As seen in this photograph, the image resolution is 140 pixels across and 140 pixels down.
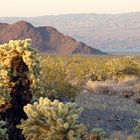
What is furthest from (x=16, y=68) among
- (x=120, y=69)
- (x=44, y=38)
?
(x=44, y=38)

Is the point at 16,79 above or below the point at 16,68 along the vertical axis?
below

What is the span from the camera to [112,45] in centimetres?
18175

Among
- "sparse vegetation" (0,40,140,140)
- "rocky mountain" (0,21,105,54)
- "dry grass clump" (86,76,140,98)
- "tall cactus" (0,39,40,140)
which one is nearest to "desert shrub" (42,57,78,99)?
"sparse vegetation" (0,40,140,140)

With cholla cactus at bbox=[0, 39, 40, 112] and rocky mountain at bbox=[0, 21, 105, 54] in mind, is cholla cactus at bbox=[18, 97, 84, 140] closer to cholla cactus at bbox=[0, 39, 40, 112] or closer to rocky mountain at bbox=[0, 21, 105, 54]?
cholla cactus at bbox=[0, 39, 40, 112]

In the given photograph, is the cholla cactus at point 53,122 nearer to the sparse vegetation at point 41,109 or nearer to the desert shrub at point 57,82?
the sparse vegetation at point 41,109

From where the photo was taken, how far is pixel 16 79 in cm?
960

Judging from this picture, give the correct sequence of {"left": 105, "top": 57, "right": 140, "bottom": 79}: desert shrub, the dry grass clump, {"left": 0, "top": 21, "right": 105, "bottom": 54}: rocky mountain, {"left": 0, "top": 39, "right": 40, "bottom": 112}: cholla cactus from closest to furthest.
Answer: {"left": 0, "top": 39, "right": 40, "bottom": 112}: cholla cactus → the dry grass clump → {"left": 105, "top": 57, "right": 140, "bottom": 79}: desert shrub → {"left": 0, "top": 21, "right": 105, "bottom": 54}: rocky mountain

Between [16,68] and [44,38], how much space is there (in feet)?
305

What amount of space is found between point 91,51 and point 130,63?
217 ft

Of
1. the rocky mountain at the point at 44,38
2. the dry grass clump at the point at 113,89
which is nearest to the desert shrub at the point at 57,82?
the dry grass clump at the point at 113,89

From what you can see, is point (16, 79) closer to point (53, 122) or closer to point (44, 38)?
point (53, 122)

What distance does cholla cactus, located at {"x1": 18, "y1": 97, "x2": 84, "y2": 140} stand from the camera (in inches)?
310

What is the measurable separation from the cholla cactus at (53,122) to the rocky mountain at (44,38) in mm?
84327

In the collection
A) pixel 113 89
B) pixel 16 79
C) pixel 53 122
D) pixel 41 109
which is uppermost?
pixel 16 79
